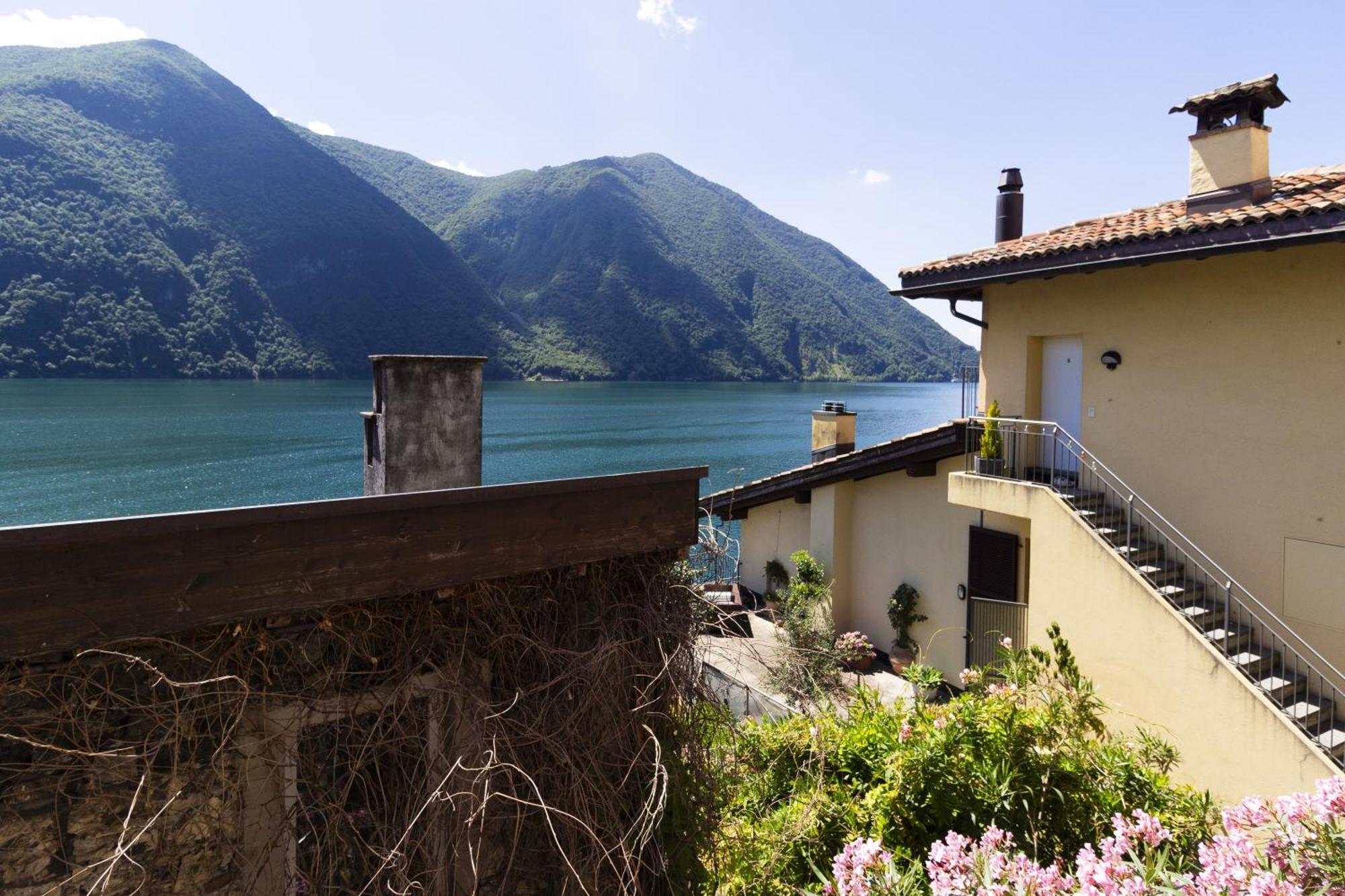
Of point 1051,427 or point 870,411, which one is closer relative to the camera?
point 1051,427

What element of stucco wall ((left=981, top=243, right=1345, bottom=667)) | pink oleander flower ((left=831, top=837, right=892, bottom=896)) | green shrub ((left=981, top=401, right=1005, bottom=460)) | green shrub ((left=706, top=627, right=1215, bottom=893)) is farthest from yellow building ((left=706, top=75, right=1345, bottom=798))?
pink oleander flower ((left=831, top=837, right=892, bottom=896))

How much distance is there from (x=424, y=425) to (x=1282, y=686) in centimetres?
862

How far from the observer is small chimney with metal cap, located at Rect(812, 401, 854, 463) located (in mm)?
16297

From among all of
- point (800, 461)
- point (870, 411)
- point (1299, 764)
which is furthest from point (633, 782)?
point (870, 411)

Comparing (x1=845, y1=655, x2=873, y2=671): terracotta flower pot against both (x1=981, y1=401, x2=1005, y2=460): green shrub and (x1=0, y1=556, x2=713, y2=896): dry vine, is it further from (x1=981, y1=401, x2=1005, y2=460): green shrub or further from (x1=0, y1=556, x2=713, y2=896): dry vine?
(x1=0, y1=556, x2=713, y2=896): dry vine

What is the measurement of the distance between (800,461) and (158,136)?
13817cm

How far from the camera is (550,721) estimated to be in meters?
3.41

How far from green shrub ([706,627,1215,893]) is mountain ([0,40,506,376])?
111 metres

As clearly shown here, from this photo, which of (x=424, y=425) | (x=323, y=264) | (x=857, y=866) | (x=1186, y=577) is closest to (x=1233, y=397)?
(x=1186, y=577)

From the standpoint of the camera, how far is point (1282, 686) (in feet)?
25.7

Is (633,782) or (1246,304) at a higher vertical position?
(1246,304)

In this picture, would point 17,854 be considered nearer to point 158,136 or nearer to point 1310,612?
point 1310,612

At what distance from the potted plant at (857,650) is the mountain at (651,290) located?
12310cm

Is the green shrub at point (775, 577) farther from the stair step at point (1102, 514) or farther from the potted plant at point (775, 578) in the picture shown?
the stair step at point (1102, 514)
